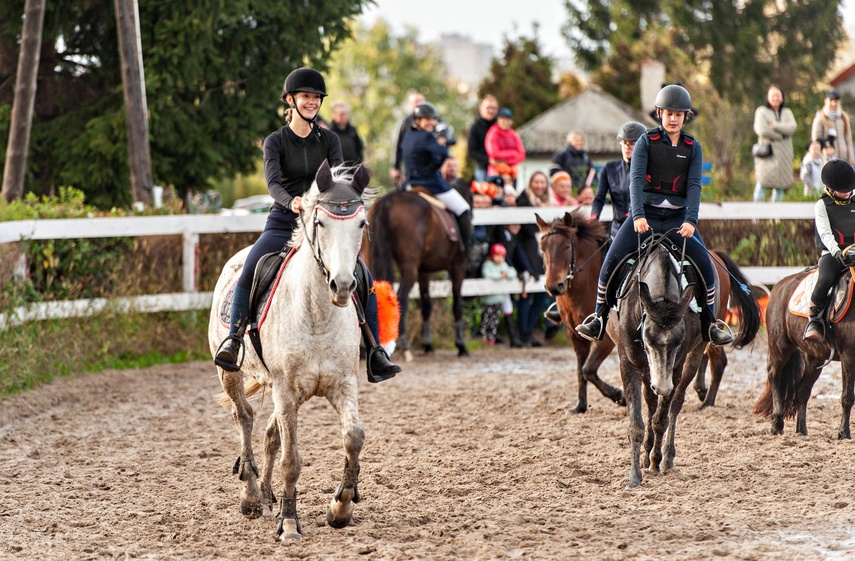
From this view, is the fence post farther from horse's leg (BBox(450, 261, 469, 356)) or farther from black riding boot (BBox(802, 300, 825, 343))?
black riding boot (BBox(802, 300, 825, 343))

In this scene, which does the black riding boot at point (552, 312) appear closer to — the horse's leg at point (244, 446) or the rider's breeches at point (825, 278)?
the rider's breeches at point (825, 278)

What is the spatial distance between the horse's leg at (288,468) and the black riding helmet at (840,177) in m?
4.68

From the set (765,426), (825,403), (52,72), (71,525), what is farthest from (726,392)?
(52,72)

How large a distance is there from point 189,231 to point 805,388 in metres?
7.41

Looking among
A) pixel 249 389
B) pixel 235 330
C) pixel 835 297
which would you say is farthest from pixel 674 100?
pixel 249 389

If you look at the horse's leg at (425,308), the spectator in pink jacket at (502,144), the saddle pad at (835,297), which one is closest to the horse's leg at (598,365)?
the saddle pad at (835,297)

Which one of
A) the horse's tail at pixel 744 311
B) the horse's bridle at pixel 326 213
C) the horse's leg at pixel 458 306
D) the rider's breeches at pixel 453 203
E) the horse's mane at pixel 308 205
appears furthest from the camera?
the horse's leg at pixel 458 306

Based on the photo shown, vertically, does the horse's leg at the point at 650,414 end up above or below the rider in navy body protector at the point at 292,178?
below

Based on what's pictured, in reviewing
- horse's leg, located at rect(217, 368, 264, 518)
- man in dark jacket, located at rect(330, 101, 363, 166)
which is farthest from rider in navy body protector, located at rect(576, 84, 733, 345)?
man in dark jacket, located at rect(330, 101, 363, 166)

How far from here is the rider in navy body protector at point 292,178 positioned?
21.5 ft

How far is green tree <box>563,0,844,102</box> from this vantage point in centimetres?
3712

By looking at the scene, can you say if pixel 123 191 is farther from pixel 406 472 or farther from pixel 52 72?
Result: pixel 406 472

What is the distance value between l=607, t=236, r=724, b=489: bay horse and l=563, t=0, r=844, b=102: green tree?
103ft

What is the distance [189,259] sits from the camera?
13.0m
